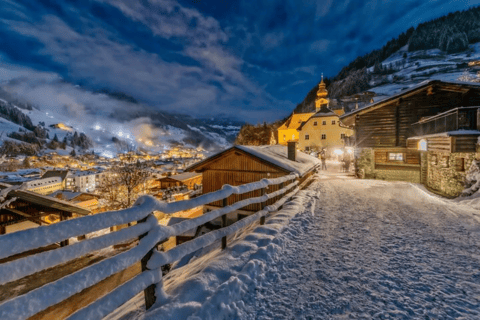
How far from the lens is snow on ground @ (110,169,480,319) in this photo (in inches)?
108

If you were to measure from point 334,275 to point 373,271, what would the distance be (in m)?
0.77

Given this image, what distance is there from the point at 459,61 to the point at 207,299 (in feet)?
409

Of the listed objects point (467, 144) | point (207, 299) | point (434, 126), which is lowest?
point (207, 299)

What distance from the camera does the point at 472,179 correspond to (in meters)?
10.9

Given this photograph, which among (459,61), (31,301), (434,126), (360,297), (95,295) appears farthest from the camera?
(459,61)

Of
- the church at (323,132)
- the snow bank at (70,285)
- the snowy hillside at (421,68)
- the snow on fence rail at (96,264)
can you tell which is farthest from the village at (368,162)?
the snowy hillside at (421,68)

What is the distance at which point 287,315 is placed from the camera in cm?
273

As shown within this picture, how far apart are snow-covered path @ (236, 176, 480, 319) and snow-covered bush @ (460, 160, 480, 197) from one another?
5771 millimetres

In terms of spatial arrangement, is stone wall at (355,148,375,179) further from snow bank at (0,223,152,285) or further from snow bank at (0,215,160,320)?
snow bank at (0,223,152,285)

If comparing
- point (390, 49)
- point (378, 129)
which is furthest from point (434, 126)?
point (390, 49)

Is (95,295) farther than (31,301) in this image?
Yes

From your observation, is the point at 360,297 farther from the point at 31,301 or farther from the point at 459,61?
the point at 459,61

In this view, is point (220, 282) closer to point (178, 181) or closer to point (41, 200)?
point (41, 200)

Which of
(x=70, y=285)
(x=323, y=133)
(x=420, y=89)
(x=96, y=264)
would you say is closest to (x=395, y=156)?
(x=420, y=89)
